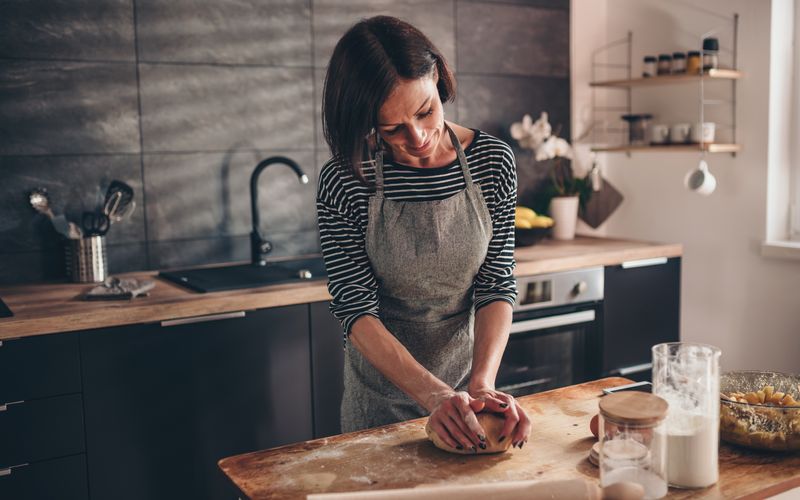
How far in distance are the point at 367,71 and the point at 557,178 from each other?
231 centimetres

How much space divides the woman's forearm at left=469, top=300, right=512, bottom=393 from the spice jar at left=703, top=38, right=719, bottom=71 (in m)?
1.83

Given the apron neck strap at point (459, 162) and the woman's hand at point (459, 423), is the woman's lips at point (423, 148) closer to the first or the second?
the apron neck strap at point (459, 162)

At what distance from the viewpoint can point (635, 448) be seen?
102 cm

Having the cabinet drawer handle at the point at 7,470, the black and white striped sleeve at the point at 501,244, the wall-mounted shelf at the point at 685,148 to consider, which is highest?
the wall-mounted shelf at the point at 685,148

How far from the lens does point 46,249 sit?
257 centimetres

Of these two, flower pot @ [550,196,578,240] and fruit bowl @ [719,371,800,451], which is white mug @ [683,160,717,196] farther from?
fruit bowl @ [719,371,800,451]

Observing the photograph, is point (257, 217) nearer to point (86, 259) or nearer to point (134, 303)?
point (86, 259)

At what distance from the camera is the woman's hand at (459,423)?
48.3 inches

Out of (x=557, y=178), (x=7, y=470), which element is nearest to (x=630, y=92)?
(x=557, y=178)

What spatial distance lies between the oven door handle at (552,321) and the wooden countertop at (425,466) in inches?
55.2

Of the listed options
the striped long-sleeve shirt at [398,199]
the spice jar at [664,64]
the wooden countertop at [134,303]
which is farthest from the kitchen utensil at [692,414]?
the spice jar at [664,64]

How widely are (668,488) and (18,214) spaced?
2177 millimetres

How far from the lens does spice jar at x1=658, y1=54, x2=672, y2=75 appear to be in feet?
10.4

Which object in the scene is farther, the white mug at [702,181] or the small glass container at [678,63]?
the small glass container at [678,63]
